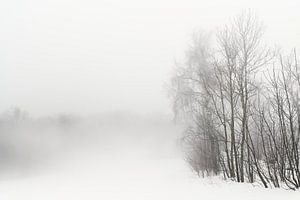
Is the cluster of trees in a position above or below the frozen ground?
above

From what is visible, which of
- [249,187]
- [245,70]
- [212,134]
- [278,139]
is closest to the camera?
[278,139]

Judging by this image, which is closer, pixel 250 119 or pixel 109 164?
pixel 250 119

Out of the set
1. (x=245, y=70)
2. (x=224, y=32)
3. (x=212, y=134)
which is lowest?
(x=212, y=134)

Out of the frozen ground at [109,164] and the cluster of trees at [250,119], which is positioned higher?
the cluster of trees at [250,119]

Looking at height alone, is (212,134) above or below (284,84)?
below

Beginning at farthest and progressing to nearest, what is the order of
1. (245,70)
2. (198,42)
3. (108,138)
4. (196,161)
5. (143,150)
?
(108,138), (143,150), (198,42), (196,161), (245,70)

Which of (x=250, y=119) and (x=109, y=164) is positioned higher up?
(x=250, y=119)

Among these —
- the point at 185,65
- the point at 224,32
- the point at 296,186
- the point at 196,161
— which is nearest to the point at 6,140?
the point at 185,65

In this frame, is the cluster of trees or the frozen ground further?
the frozen ground

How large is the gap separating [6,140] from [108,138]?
18.0m

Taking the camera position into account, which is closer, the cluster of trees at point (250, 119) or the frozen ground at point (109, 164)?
the cluster of trees at point (250, 119)

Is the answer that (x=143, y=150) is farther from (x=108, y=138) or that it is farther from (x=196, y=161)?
(x=196, y=161)

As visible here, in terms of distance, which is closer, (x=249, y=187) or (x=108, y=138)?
(x=249, y=187)

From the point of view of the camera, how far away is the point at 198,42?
20422 mm
